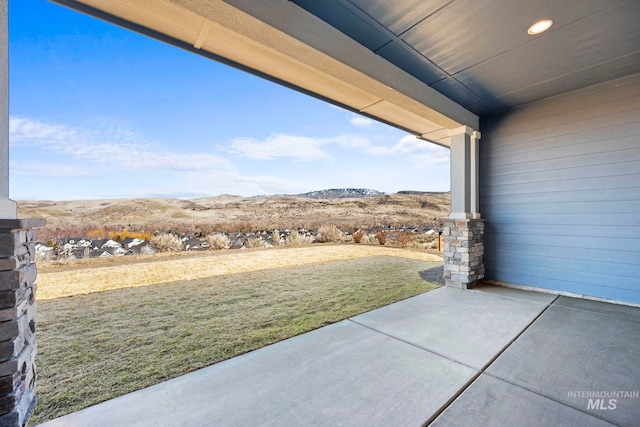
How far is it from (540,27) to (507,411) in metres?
3.40

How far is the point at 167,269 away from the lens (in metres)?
5.90

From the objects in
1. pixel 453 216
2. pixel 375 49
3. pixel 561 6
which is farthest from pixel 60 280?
pixel 561 6

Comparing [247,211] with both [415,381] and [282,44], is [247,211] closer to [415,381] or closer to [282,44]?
[282,44]

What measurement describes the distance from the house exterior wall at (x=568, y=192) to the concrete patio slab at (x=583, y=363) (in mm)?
943

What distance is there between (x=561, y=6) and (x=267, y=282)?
5161 millimetres

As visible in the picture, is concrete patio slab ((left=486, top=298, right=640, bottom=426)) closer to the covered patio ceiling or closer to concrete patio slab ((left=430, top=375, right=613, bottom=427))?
concrete patio slab ((left=430, top=375, right=613, bottom=427))

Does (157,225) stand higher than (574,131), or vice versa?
(574,131)

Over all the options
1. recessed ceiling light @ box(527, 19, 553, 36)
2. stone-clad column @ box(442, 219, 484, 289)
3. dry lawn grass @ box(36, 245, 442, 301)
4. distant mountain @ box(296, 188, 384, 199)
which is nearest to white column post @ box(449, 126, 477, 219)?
stone-clad column @ box(442, 219, 484, 289)

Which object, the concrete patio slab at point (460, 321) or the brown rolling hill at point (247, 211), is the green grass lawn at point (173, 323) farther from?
the brown rolling hill at point (247, 211)

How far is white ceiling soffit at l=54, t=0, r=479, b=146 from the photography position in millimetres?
2135

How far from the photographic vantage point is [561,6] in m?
2.36

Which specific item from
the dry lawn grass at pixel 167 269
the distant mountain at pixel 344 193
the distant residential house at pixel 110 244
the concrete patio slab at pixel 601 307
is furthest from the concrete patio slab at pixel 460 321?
the distant mountain at pixel 344 193

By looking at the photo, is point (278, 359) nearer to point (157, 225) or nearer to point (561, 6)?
point (561, 6)

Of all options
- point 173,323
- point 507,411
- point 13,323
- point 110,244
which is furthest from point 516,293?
point 110,244
